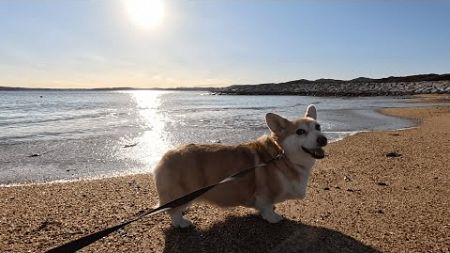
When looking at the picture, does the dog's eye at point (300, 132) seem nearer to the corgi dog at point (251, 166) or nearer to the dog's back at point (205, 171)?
the corgi dog at point (251, 166)

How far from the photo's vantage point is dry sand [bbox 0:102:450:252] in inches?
167

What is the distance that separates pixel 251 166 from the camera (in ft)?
15.2

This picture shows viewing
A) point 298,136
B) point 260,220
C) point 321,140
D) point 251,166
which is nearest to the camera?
point 321,140

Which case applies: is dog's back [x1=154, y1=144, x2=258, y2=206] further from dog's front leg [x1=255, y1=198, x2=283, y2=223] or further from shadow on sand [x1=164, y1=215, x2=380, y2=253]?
shadow on sand [x1=164, y1=215, x2=380, y2=253]

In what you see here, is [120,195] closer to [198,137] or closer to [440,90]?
[198,137]

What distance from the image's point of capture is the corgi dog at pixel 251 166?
438 cm

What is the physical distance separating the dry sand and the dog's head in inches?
34.5

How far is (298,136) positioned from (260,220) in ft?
3.69

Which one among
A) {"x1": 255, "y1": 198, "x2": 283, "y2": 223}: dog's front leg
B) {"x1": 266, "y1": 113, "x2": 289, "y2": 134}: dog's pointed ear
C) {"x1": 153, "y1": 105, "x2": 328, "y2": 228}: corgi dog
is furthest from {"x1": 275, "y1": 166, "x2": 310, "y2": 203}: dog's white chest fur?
{"x1": 266, "y1": 113, "x2": 289, "y2": 134}: dog's pointed ear

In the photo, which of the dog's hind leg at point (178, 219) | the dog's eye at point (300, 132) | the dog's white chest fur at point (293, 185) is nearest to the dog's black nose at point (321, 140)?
the dog's eye at point (300, 132)

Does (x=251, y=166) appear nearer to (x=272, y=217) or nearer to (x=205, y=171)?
(x=205, y=171)

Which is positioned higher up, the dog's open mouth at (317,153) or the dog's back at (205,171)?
the dog's open mouth at (317,153)

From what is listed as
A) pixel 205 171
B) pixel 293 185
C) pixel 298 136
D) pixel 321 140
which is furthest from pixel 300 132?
pixel 205 171

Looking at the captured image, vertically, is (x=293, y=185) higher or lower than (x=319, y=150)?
lower
